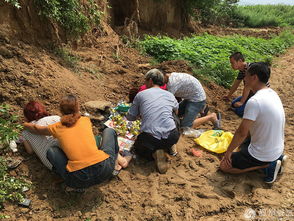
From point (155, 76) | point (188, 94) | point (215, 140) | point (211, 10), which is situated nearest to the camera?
point (155, 76)

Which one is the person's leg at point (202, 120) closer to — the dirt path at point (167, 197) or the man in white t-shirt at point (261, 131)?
the dirt path at point (167, 197)

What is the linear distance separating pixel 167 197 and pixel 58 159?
1387 millimetres

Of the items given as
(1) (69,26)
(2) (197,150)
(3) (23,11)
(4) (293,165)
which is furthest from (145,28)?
(4) (293,165)

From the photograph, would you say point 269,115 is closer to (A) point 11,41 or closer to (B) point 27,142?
(B) point 27,142

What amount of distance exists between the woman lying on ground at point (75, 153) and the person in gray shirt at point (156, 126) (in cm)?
71

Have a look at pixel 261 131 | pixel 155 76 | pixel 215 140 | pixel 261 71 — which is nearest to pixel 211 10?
pixel 215 140

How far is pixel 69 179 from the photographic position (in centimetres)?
283

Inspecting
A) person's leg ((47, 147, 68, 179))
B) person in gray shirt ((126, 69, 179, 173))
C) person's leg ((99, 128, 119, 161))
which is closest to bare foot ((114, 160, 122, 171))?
person's leg ((99, 128, 119, 161))

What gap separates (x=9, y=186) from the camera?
2.85 m

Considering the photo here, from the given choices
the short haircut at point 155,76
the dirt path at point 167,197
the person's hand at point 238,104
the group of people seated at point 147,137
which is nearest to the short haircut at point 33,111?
the group of people seated at point 147,137

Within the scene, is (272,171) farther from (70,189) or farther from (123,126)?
(70,189)

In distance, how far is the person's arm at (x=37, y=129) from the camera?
115 inches

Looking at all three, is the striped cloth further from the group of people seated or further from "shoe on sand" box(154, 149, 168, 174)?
"shoe on sand" box(154, 149, 168, 174)

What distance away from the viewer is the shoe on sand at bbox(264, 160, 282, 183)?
326cm
